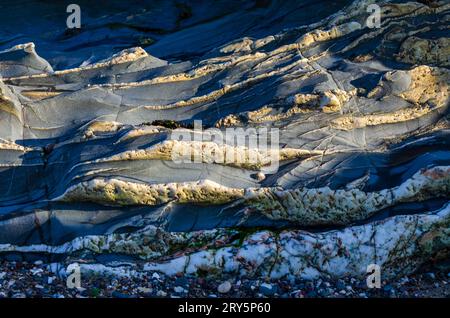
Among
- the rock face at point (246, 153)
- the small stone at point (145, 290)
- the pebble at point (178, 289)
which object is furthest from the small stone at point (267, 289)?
the small stone at point (145, 290)

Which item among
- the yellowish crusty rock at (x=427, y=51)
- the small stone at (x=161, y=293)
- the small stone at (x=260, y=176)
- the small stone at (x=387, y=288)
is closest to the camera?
the small stone at (x=161, y=293)

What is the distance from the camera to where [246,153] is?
9312mm

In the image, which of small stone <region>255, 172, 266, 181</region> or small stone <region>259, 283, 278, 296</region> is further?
small stone <region>255, 172, 266, 181</region>

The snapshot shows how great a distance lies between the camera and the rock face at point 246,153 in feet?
28.3

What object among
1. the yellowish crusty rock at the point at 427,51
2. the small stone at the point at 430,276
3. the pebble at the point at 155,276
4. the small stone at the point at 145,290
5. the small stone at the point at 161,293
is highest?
the yellowish crusty rock at the point at 427,51

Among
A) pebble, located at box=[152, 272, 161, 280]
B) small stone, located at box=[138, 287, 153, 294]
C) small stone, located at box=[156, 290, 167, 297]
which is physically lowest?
small stone, located at box=[156, 290, 167, 297]

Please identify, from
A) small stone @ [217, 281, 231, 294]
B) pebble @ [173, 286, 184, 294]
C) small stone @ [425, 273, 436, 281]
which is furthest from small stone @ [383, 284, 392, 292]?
pebble @ [173, 286, 184, 294]

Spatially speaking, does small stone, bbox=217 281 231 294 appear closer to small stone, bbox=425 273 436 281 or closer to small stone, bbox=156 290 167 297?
small stone, bbox=156 290 167 297

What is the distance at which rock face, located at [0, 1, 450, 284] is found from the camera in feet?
28.3

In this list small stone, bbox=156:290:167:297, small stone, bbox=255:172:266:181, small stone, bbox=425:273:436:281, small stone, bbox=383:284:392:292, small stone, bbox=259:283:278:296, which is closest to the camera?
small stone, bbox=156:290:167:297

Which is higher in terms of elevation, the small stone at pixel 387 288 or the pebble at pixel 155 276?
the pebble at pixel 155 276

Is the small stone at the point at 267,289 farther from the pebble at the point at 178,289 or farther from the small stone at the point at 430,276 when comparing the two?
the small stone at the point at 430,276

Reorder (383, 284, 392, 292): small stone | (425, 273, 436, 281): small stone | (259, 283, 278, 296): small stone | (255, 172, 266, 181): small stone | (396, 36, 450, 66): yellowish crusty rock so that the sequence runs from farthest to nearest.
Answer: (396, 36, 450, 66): yellowish crusty rock < (255, 172, 266, 181): small stone < (425, 273, 436, 281): small stone < (383, 284, 392, 292): small stone < (259, 283, 278, 296): small stone
